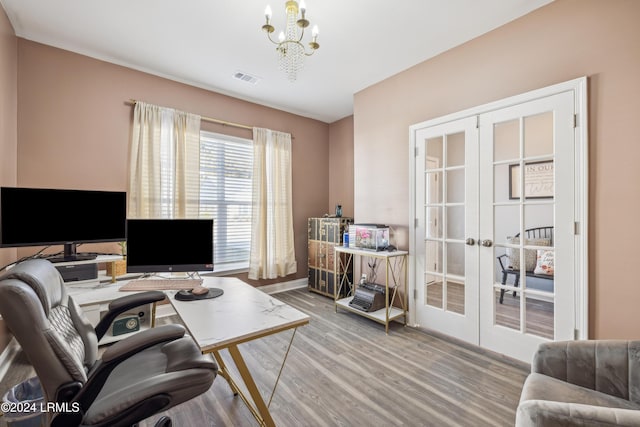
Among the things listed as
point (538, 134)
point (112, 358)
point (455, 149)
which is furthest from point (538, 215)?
point (112, 358)

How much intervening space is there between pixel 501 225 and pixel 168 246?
2.80 metres

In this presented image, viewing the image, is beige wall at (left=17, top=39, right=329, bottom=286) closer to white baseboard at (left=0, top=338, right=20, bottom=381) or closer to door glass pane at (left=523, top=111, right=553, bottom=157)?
white baseboard at (left=0, top=338, right=20, bottom=381)

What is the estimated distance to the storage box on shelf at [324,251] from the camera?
403 centimetres

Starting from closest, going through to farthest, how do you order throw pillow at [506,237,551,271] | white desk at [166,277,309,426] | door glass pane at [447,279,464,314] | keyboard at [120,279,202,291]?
1. white desk at [166,277,309,426]
2. keyboard at [120,279,202,291]
3. throw pillow at [506,237,551,271]
4. door glass pane at [447,279,464,314]

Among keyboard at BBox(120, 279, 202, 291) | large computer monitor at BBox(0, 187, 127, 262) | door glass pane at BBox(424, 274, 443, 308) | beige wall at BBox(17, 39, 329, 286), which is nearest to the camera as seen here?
keyboard at BBox(120, 279, 202, 291)

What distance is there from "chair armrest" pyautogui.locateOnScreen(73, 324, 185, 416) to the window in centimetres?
258

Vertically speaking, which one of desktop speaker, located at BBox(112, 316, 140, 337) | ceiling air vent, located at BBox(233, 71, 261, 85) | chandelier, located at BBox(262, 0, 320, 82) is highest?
ceiling air vent, located at BBox(233, 71, 261, 85)

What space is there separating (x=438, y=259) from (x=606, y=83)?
1.85 metres

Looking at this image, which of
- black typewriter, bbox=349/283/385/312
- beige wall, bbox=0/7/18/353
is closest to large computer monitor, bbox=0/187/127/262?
beige wall, bbox=0/7/18/353

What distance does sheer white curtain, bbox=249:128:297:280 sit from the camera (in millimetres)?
4043

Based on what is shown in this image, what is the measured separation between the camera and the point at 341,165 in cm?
478

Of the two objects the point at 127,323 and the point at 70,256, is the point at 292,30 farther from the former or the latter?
the point at 127,323

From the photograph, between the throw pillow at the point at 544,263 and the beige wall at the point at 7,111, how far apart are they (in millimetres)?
4274

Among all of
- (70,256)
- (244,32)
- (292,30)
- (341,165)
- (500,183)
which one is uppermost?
(244,32)
